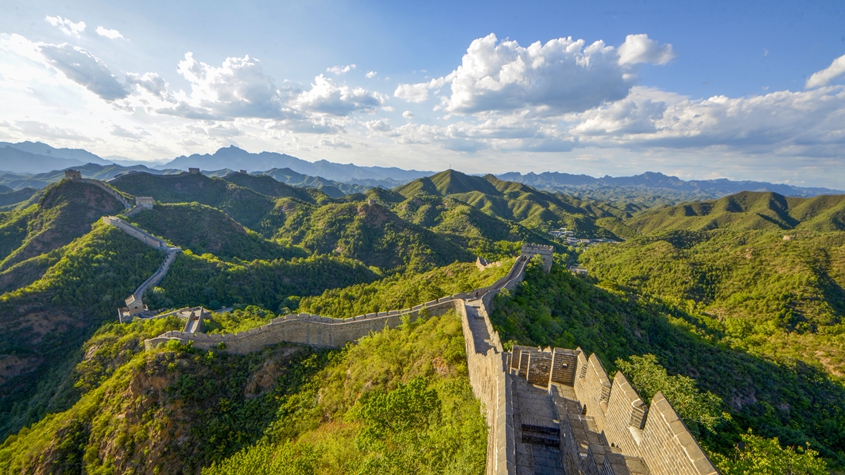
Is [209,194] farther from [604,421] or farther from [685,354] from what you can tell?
[604,421]

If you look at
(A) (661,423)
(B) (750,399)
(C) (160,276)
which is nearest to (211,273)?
(C) (160,276)

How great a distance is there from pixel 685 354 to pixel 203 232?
97578mm

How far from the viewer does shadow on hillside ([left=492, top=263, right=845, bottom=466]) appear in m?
29.4

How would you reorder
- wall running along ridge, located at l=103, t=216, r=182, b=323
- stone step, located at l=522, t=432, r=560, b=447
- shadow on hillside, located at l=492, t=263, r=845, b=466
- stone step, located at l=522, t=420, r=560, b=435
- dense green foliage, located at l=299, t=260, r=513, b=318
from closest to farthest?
stone step, located at l=522, t=432, r=560, b=447
stone step, located at l=522, t=420, r=560, b=435
shadow on hillside, located at l=492, t=263, r=845, b=466
dense green foliage, located at l=299, t=260, r=513, b=318
wall running along ridge, located at l=103, t=216, r=182, b=323

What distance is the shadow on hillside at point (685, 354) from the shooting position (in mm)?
29359

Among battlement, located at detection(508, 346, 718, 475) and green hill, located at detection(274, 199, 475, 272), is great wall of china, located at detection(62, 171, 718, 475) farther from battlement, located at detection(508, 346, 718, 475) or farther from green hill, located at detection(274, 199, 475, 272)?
green hill, located at detection(274, 199, 475, 272)

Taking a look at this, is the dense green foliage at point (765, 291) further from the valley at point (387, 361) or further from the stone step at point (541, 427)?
the stone step at point (541, 427)

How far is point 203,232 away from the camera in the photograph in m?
86.1

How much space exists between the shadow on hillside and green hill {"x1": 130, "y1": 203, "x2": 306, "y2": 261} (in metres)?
75.4

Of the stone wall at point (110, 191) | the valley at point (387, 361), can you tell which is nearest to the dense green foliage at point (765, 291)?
the valley at point (387, 361)

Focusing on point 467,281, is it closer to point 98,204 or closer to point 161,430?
point 161,430

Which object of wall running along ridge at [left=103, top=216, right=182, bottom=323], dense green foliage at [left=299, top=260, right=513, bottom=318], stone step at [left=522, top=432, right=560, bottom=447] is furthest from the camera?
wall running along ridge at [left=103, top=216, right=182, bottom=323]

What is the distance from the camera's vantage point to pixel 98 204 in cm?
8275

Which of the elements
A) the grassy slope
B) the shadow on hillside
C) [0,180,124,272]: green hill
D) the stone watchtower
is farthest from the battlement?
the stone watchtower
